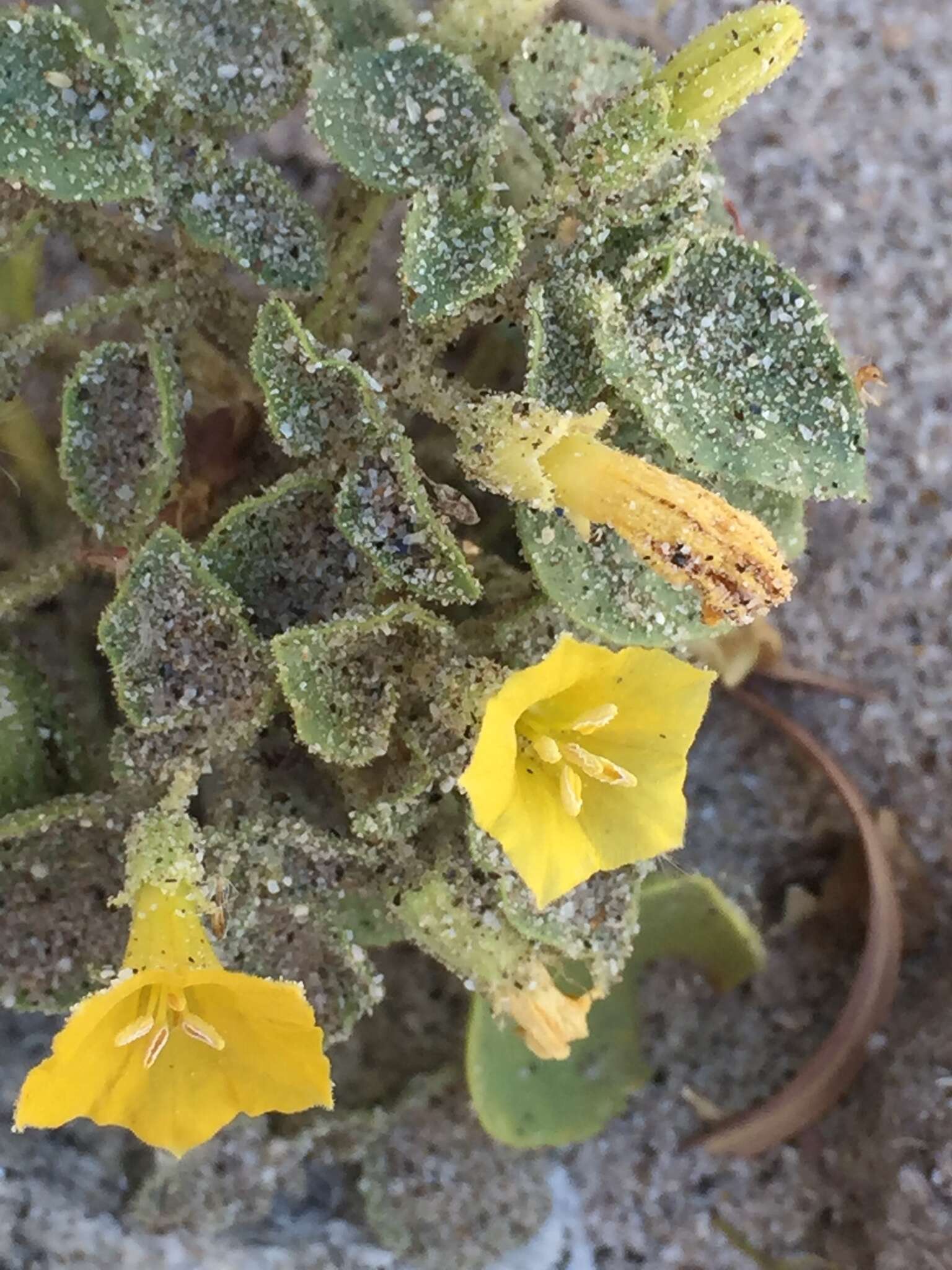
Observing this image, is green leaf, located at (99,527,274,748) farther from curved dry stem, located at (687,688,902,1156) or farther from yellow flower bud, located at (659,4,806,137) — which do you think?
curved dry stem, located at (687,688,902,1156)

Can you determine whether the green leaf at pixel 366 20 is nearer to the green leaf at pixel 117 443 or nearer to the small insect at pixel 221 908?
the green leaf at pixel 117 443

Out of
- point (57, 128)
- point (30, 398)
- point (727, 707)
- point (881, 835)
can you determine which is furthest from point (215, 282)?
point (881, 835)

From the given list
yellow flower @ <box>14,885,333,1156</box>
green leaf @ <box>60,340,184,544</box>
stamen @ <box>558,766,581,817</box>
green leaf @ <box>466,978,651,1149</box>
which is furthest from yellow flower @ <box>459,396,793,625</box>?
green leaf @ <box>466,978,651,1149</box>

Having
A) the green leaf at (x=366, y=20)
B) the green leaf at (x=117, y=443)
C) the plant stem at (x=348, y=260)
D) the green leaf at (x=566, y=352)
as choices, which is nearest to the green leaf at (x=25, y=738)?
the green leaf at (x=117, y=443)

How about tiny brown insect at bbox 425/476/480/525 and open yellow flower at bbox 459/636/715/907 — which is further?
tiny brown insect at bbox 425/476/480/525

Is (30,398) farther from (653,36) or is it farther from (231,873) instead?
(653,36)

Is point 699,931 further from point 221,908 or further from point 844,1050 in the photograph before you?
point 221,908

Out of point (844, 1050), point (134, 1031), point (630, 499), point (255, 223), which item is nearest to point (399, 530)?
point (630, 499)
